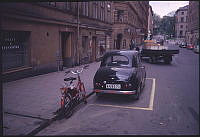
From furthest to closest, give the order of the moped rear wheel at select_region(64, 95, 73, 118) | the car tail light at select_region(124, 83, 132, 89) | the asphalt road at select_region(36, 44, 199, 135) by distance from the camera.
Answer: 1. the car tail light at select_region(124, 83, 132, 89)
2. the moped rear wheel at select_region(64, 95, 73, 118)
3. the asphalt road at select_region(36, 44, 199, 135)

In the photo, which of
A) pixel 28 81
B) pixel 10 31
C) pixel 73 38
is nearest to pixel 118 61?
pixel 28 81

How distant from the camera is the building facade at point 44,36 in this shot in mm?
10461

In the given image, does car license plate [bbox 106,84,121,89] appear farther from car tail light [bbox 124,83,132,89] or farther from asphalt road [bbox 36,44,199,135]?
asphalt road [bbox 36,44,199,135]

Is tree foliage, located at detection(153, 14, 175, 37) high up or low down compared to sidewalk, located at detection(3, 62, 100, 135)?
up

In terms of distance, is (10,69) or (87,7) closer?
(10,69)

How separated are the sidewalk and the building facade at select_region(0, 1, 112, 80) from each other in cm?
148

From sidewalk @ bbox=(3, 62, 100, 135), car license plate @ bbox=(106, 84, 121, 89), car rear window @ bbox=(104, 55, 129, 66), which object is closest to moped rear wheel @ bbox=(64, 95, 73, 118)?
sidewalk @ bbox=(3, 62, 100, 135)

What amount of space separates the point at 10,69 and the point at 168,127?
8078mm

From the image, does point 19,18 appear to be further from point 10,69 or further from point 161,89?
point 161,89

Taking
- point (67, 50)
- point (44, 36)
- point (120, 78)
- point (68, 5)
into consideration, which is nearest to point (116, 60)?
point (120, 78)

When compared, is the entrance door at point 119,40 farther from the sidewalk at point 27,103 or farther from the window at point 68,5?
the sidewalk at point 27,103

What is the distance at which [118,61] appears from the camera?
857cm

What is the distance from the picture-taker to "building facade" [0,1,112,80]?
10461mm

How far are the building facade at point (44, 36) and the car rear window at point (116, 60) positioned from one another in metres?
4.89
